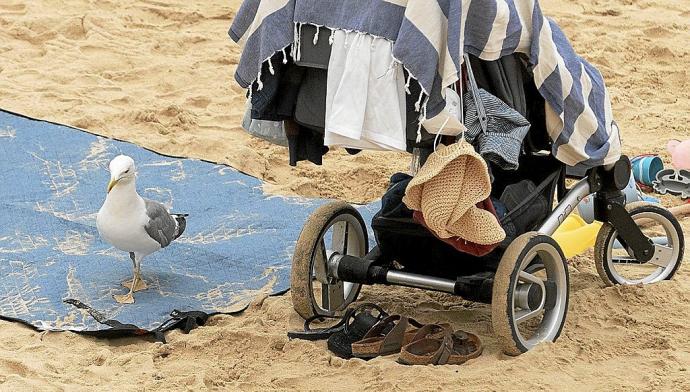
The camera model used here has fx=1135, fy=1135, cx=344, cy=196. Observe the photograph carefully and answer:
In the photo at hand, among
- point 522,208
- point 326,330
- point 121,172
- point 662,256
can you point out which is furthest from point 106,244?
point 662,256

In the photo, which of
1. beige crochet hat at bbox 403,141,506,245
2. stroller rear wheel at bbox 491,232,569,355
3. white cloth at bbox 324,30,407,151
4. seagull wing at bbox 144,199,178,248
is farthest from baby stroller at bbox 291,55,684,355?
seagull wing at bbox 144,199,178,248

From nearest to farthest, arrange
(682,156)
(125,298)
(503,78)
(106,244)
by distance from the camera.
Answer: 1. (503,78)
2. (125,298)
3. (106,244)
4. (682,156)

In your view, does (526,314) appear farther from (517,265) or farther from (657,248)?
(657,248)

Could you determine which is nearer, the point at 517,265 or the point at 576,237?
the point at 517,265

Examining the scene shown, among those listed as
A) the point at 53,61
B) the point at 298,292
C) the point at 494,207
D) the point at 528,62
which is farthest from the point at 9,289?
the point at 53,61

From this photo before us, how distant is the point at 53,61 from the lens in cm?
620

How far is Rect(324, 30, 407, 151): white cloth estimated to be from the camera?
9.28 ft

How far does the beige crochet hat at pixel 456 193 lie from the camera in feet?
9.48

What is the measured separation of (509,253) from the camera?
3.14 metres

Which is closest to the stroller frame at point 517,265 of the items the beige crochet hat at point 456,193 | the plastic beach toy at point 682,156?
the beige crochet hat at point 456,193

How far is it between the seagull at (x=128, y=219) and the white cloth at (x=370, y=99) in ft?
3.28

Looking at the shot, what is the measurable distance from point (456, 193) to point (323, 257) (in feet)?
2.45

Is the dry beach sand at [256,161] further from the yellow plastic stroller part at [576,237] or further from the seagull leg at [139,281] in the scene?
the seagull leg at [139,281]

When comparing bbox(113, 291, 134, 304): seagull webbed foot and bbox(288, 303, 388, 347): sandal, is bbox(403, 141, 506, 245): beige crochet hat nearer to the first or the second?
bbox(288, 303, 388, 347): sandal
